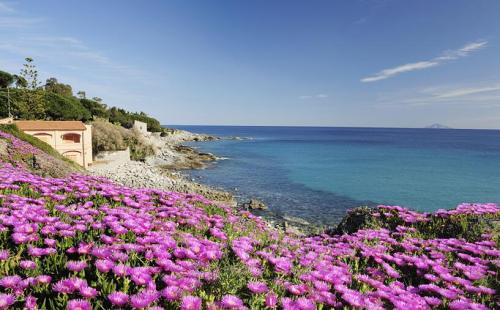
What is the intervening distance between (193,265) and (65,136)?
102 feet

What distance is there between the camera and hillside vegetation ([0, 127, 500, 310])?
259 cm

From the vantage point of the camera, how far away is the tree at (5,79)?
147 feet

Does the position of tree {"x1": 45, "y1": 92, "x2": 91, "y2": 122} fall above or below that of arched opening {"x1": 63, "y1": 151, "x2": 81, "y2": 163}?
above

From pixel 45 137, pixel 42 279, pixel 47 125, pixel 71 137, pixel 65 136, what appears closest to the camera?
pixel 42 279

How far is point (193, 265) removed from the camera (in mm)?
3137

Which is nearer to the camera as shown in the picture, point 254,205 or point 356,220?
point 356,220

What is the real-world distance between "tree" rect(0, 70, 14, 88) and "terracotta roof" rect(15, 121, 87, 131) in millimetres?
23484

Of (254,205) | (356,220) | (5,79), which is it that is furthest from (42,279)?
(5,79)

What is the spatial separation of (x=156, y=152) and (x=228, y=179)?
19232 millimetres

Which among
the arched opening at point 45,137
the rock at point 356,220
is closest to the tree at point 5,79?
the arched opening at point 45,137

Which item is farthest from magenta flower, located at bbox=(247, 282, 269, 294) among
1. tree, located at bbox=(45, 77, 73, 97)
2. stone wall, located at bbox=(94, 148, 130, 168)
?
tree, located at bbox=(45, 77, 73, 97)

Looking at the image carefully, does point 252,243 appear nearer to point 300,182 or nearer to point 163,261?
point 163,261

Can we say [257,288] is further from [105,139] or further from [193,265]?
[105,139]

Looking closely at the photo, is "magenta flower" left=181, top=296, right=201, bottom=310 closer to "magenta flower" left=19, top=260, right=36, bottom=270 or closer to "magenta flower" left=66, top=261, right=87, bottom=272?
"magenta flower" left=66, top=261, right=87, bottom=272
